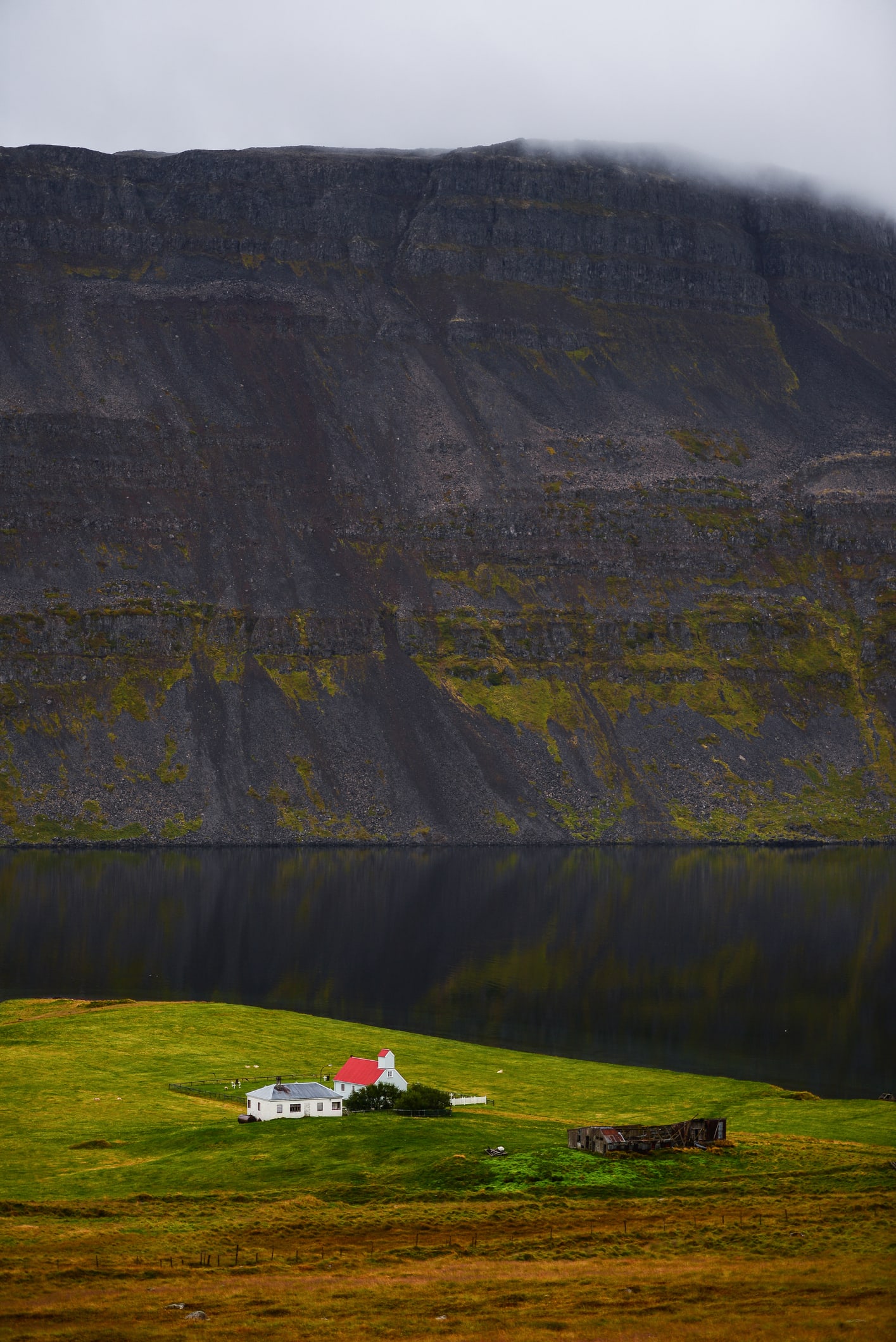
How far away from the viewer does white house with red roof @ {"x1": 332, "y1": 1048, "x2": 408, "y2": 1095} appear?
5497cm

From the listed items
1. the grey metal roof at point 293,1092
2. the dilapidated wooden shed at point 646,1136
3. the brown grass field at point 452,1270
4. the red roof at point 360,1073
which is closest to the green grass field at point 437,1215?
the brown grass field at point 452,1270

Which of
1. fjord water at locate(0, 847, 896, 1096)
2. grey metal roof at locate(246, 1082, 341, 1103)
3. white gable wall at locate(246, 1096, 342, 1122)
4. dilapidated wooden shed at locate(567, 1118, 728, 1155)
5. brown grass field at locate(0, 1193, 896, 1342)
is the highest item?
fjord water at locate(0, 847, 896, 1096)

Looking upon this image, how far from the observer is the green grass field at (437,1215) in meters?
31.2

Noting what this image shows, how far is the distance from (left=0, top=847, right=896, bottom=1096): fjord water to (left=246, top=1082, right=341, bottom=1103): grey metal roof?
22345 mm

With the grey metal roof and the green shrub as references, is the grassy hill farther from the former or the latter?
the grey metal roof

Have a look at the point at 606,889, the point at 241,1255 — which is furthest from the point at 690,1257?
the point at 606,889

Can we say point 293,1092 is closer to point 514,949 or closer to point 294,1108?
point 294,1108

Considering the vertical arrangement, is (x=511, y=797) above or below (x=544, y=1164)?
above

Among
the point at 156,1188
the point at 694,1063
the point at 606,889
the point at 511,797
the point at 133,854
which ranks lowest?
the point at 156,1188

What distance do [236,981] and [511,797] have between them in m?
87.5

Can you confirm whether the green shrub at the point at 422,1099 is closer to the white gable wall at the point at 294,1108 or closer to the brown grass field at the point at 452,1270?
the white gable wall at the point at 294,1108

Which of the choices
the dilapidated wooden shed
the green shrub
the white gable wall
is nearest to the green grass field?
the dilapidated wooden shed

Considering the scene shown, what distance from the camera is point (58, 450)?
7815 inches

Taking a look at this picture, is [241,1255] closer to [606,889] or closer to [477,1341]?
[477,1341]
